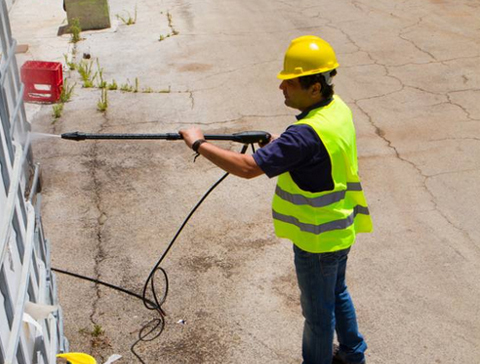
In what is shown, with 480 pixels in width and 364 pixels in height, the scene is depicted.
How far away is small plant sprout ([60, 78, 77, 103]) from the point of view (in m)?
8.94

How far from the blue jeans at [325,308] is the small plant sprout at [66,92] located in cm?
563

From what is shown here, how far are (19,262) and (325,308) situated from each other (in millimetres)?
1675

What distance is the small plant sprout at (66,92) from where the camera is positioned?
8.94 metres

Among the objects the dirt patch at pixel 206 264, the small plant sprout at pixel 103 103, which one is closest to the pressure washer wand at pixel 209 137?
the dirt patch at pixel 206 264

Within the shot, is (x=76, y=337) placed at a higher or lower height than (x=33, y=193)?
lower

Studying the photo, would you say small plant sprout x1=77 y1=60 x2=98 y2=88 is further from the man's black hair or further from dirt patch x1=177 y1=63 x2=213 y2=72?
the man's black hair

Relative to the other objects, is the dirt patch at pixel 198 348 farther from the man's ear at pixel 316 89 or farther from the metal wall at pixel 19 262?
the man's ear at pixel 316 89

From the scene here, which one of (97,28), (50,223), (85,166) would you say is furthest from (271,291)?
(97,28)

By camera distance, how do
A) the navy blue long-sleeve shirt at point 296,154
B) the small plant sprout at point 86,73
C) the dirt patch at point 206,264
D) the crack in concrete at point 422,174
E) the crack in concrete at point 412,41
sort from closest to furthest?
the navy blue long-sleeve shirt at point 296,154, the dirt patch at point 206,264, the crack in concrete at point 422,174, the small plant sprout at point 86,73, the crack in concrete at point 412,41

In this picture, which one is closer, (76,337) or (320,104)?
(320,104)

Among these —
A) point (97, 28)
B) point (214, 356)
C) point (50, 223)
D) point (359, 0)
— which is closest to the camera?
point (214, 356)

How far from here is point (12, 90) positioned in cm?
444

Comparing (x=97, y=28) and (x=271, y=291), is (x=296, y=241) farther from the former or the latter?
(x=97, y=28)

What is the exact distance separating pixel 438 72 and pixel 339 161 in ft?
21.2
